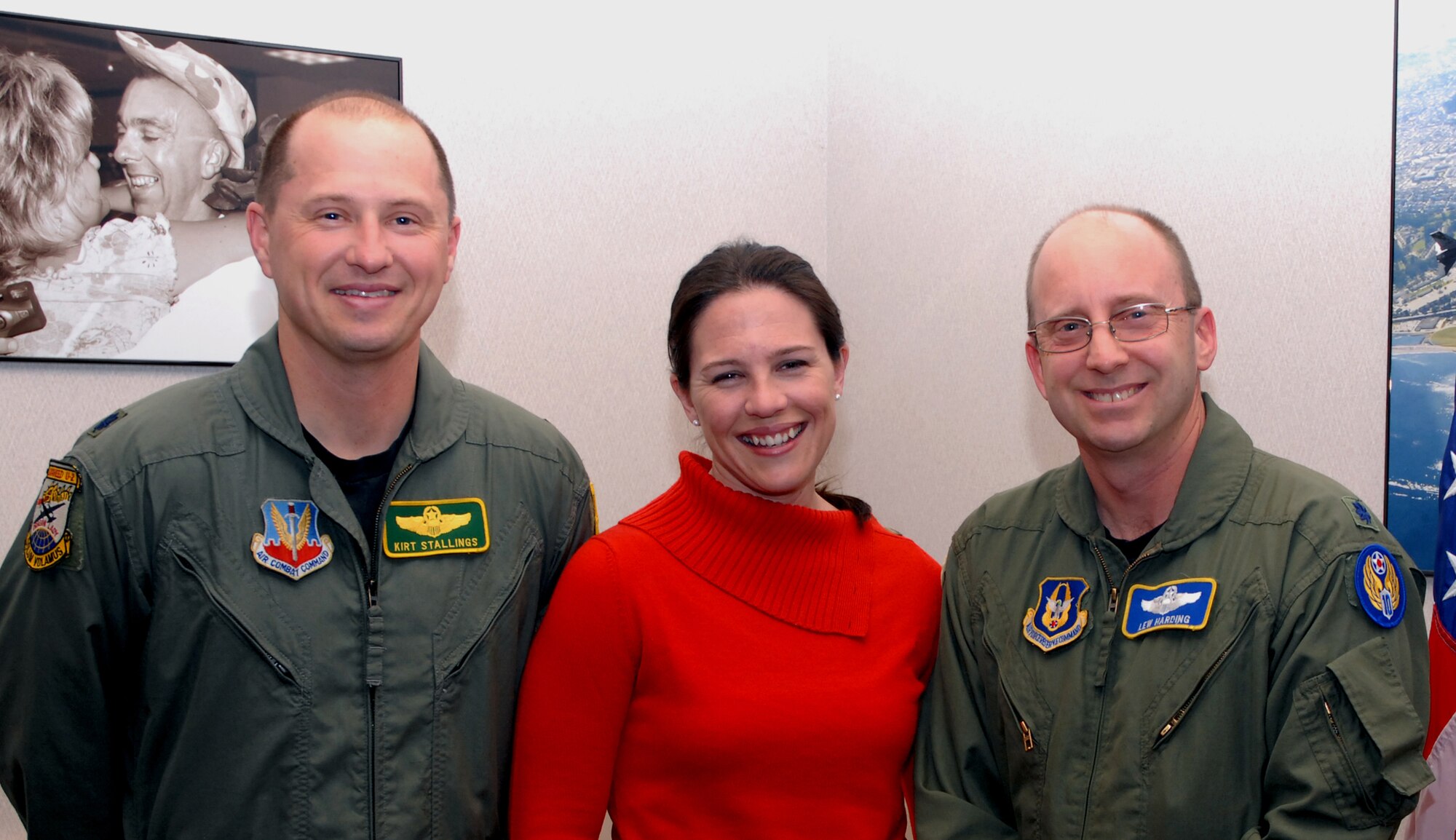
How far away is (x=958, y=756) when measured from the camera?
70.7 inches

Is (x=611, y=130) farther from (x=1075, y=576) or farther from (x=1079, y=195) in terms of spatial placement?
(x=1075, y=576)

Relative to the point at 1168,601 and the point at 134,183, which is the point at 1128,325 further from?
the point at 134,183

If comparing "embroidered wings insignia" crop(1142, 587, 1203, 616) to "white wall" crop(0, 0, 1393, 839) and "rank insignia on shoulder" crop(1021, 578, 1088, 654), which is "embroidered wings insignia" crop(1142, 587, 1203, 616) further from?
"white wall" crop(0, 0, 1393, 839)

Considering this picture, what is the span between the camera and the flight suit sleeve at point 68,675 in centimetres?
159

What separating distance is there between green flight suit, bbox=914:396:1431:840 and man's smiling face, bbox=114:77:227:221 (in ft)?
7.40

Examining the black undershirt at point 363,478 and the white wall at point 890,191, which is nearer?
the black undershirt at point 363,478

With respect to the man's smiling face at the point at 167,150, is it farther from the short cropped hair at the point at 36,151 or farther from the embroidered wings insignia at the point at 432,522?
the embroidered wings insignia at the point at 432,522

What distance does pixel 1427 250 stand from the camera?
2.28m

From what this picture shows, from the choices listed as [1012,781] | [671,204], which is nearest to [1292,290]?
[1012,781]

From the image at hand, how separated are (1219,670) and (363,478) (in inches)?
50.0

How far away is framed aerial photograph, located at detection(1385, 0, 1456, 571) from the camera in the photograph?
2252mm

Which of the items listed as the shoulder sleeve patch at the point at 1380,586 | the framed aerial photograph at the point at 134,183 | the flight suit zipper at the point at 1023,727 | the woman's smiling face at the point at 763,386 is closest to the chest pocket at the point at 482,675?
the woman's smiling face at the point at 763,386

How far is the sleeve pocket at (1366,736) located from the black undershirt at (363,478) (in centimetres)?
132

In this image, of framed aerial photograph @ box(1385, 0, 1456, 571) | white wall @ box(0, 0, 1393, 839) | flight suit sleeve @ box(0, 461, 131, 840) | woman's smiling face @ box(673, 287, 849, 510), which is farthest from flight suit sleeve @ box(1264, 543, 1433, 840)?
flight suit sleeve @ box(0, 461, 131, 840)
